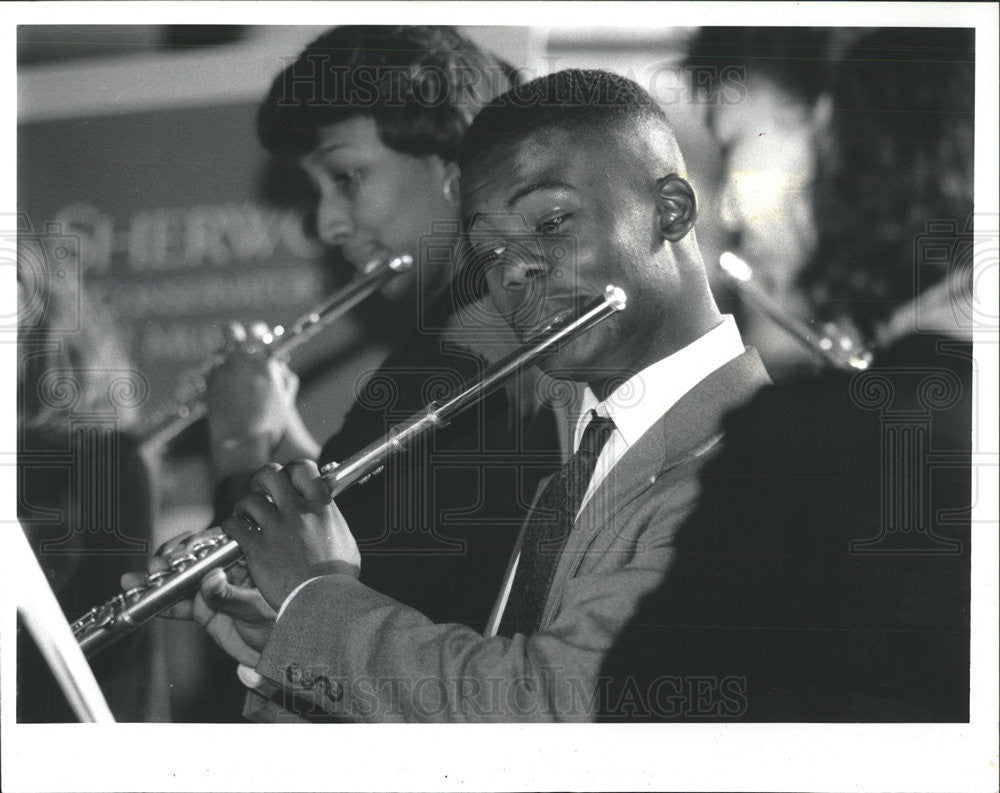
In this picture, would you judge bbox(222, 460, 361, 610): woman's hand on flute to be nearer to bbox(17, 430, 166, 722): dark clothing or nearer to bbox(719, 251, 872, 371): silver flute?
bbox(17, 430, 166, 722): dark clothing

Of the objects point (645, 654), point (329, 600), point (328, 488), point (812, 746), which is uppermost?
point (328, 488)

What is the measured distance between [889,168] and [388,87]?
1059 millimetres

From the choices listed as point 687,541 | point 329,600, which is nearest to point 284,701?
point 329,600

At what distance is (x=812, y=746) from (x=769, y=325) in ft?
2.90

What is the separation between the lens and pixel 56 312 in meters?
2.27

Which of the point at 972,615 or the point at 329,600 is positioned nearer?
the point at 329,600

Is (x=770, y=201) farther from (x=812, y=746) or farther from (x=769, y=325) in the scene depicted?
(x=812, y=746)

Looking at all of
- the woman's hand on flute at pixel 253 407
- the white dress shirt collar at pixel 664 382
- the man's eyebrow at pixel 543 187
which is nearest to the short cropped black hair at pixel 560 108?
the man's eyebrow at pixel 543 187

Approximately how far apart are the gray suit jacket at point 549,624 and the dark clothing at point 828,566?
6cm

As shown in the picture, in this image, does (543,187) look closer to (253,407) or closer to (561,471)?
(561,471)

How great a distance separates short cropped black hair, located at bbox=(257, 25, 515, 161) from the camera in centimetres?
225

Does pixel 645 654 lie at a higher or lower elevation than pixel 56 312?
lower

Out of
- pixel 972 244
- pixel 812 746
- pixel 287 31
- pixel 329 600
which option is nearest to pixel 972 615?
pixel 812 746

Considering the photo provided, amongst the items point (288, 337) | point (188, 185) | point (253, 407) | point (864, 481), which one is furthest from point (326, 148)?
point (864, 481)
